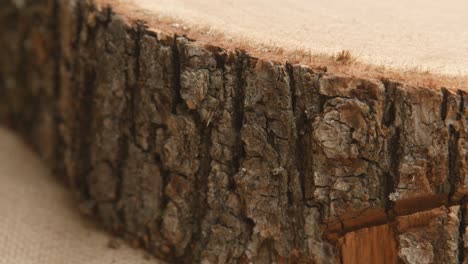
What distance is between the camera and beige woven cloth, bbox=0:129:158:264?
4121 millimetres

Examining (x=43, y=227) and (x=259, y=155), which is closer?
(x=259, y=155)

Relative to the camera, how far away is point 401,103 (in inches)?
128

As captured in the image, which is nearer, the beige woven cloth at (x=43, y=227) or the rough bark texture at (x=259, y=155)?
the rough bark texture at (x=259, y=155)

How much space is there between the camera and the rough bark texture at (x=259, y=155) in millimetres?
3309

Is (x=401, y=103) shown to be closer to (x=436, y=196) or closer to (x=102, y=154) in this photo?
(x=436, y=196)

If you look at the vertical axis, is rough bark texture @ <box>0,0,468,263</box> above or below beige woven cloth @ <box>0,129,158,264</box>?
A: above

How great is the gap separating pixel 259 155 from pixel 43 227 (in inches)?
66.8

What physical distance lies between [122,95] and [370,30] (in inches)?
58.7

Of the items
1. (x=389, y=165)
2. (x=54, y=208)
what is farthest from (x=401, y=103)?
(x=54, y=208)

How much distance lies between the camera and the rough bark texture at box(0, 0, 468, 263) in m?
3.31

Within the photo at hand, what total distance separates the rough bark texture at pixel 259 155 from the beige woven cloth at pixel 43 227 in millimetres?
177

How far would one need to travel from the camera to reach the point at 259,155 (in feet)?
11.6

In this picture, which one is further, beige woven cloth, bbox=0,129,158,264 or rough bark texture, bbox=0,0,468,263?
beige woven cloth, bbox=0,129,158,264

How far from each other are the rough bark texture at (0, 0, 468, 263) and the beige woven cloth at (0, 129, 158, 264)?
177mm
